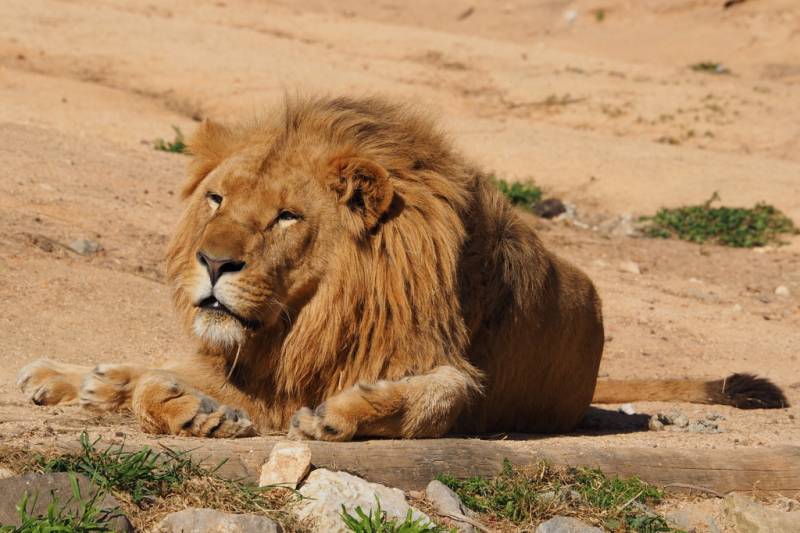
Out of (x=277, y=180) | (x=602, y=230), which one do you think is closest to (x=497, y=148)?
(x=602, y=230)

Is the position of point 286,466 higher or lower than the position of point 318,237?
lower

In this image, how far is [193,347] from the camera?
534cm

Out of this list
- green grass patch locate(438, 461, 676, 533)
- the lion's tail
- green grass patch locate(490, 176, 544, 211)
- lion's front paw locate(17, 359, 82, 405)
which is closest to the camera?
green grass patch locate(438, 461, 676, 533)

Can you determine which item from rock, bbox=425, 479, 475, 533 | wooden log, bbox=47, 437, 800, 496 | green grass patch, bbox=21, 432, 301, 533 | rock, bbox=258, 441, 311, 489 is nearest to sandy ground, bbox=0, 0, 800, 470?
green grass patch, bbox=21, 432, 301, 533

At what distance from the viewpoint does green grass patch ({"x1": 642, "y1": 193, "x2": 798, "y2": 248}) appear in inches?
500

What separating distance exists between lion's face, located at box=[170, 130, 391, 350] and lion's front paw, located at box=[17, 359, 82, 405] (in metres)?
0.91

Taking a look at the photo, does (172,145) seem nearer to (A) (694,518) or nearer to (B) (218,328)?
(B) (218,328)

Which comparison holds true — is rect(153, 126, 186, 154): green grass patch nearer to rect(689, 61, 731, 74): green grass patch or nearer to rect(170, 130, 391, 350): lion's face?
rect(170, 130, 391, 350): lion's face

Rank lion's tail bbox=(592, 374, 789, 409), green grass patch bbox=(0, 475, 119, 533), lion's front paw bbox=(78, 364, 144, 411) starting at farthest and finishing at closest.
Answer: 1. lion's tail bbox=(592, 374, 789, 409)
2. lion's front paw bbox=(78, 364, 144, 411)
3. green grass patch bbox=(0, 475, 119, 533)

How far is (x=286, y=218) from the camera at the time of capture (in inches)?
191

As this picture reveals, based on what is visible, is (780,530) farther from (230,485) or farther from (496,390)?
(230,485)

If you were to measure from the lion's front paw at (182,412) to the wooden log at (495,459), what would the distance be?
138 millimetres

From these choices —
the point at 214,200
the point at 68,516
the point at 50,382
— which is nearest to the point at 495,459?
the point at 214,200

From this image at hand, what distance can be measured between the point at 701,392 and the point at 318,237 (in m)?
3.26
